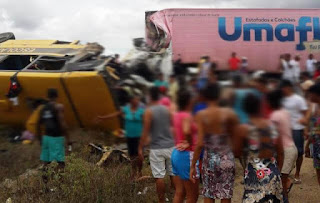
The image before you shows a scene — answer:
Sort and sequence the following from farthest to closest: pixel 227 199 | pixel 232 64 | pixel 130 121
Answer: pixel 227 199 < pixel 130 121 < pixel 232 64

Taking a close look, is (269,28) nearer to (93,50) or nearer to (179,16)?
(179,16)

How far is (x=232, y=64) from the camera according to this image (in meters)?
2.31

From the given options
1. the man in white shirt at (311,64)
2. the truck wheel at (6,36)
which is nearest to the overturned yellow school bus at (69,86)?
the truck wheel at (6,36)

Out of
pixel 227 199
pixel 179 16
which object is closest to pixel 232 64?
pixel 179 16

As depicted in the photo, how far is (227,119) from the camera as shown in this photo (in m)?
2.29

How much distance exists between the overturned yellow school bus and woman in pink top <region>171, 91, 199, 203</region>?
54cm

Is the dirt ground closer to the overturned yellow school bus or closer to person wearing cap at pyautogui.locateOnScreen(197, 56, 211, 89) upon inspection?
the overturned yellow school bus

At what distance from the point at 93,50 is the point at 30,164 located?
1285mm

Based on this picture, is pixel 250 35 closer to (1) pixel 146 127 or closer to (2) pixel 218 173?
(1) pixel 146 127

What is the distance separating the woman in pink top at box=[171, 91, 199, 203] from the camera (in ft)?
9.67

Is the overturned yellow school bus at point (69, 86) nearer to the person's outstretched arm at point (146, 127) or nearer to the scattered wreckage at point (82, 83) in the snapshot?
the scattered wreckage at point (82, 83)

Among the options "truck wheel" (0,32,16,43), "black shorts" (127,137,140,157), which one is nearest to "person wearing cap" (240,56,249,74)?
"black shorts" (127,137,140,157)

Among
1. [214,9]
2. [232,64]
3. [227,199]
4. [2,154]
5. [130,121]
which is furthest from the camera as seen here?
[227,199]

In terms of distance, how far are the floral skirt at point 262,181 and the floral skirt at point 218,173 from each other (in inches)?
7.5
